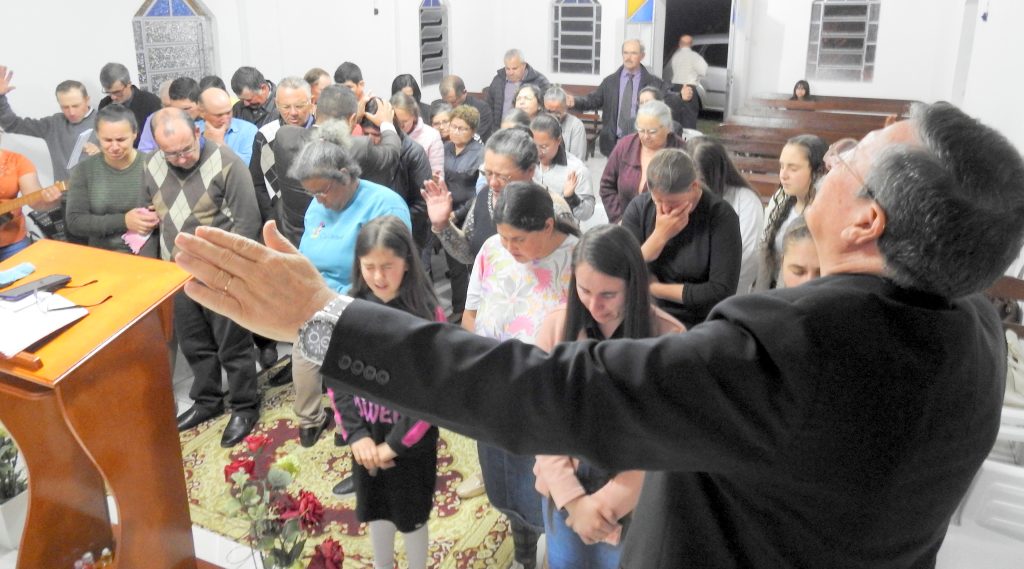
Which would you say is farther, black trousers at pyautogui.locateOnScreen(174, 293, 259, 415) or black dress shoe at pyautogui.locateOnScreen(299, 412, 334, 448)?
black trousers at pyautogui.locateOnScreen(174, 293, 259, 415)

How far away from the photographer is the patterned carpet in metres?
2.87

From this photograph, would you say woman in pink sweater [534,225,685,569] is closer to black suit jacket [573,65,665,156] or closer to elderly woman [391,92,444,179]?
elderly woman [391,92,444,179]

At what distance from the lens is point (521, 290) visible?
2.65 metres

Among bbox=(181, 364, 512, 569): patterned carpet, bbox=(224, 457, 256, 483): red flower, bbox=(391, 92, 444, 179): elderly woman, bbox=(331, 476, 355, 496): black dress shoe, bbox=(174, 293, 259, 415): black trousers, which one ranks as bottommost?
bbox=(181, 364, 512, 569): patterned carpet

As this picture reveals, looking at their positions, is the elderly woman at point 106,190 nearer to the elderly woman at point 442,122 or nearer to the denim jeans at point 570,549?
the elderly woman at point 442,122

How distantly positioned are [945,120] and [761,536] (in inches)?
21.1

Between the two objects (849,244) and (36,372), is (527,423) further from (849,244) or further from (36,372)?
(36,372)

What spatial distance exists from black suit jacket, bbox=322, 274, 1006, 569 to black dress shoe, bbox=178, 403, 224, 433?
306cm

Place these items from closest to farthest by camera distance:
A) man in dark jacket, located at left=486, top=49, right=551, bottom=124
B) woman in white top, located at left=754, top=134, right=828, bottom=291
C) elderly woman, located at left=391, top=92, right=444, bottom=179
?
1. woman in white top, located at left=754, top=134, right=828, bottom=291
2. elderly woman, located at left=391, top=92, right=444, bottom=179
3. man in dark jacket, located at left=486, top=49, right=551, bottom=124

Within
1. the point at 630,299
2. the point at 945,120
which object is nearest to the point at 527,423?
the point at 945,120

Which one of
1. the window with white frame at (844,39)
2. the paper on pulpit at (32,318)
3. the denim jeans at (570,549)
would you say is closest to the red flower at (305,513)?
the denim jeans at (570,549)

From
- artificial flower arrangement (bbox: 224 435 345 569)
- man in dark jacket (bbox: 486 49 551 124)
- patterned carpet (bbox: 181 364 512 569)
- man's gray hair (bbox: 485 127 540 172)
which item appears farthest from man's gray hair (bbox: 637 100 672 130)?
man in dark jacket (bbox: 486 49 551 124)

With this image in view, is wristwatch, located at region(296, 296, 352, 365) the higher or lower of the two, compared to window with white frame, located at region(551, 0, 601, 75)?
lower

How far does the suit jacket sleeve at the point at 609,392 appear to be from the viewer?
88 centimetres
